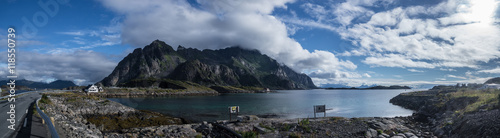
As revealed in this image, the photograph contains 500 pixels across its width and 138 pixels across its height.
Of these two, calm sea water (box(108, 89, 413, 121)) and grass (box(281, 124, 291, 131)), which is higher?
grass (box(281, 124, 291, 131))

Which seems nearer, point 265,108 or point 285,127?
point 285,127

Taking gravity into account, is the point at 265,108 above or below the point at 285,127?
below

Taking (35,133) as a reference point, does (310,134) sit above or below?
below

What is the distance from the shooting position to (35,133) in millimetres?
12289

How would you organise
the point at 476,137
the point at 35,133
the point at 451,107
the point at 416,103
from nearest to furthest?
the point at 35,133
the point at 476,137
the point at 451,107
the point at 416,103

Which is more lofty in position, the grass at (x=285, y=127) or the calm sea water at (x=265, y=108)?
the grass at (x=285, y=127)

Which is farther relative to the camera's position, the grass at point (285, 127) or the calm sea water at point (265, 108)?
the calm sea water at point (265, 108)

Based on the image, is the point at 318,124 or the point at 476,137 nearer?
the point at 476,137

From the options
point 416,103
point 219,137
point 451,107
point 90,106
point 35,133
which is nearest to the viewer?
point 35,133

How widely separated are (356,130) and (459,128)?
10.6 metres

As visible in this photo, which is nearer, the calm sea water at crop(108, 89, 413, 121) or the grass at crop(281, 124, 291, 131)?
the grass at crop(281, 124, 291, 131)

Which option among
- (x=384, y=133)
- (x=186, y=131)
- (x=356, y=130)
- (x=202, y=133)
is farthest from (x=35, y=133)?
(x=384, y=133)

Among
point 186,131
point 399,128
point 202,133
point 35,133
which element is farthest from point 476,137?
point 35,133

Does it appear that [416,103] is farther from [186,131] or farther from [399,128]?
[186,131]
